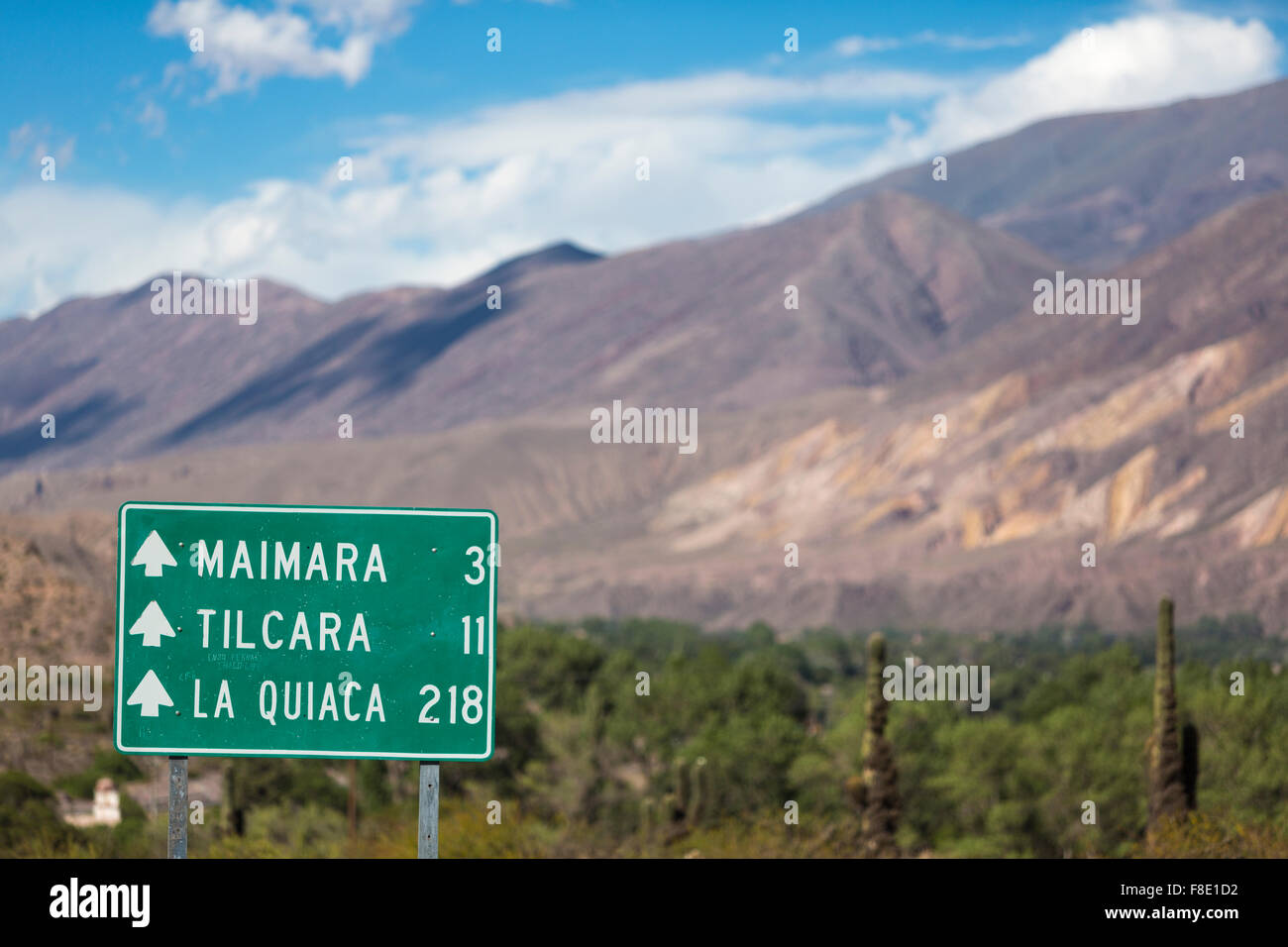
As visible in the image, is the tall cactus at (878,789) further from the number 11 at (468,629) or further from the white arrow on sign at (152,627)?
the white arrow on sign at (152,627)

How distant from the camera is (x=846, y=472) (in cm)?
16388

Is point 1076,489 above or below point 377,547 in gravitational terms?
above

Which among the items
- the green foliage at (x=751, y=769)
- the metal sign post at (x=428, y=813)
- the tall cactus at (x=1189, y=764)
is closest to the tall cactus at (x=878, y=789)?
the green foliage at (x=751, y=769)

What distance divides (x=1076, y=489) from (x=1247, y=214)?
214 feet

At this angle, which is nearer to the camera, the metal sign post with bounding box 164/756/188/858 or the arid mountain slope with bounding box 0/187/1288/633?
the metal sign post with bounding box 164/756/188/858

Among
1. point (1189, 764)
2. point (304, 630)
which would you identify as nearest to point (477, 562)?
point (304, 630)

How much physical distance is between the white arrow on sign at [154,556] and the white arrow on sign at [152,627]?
0.17m

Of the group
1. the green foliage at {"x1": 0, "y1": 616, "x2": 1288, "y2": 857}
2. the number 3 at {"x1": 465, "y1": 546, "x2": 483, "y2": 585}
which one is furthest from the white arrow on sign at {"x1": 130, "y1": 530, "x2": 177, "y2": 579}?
the green foliage at {"x1": 0, "y1": 616, "x2": 1288, "y2": 857}

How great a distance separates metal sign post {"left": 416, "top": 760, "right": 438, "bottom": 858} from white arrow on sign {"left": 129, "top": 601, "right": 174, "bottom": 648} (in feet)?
4.88

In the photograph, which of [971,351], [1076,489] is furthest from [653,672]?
[971,351]

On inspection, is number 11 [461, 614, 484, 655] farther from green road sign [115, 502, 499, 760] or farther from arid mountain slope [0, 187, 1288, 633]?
arid mountain slope [0, 187, 1288, 633]

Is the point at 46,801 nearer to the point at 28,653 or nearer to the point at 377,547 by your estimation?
the point at 28,653

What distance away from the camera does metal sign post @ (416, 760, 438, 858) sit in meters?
7.40

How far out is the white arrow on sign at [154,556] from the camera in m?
7.96
